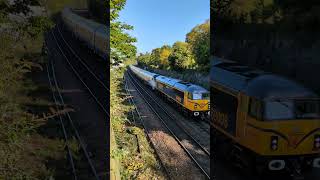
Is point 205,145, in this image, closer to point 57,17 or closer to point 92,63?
point 92,63

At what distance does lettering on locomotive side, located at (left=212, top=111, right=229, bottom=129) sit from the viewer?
33.9ft

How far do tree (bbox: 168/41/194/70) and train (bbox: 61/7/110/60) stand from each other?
1.96 metres

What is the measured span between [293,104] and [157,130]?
4.19 meters

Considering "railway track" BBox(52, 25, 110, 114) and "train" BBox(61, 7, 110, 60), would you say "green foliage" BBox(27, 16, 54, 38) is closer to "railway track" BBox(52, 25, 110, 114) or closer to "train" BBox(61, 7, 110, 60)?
"railway track" BBox(52, 25, 110, 114)

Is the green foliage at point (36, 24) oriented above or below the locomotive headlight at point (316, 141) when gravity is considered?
above

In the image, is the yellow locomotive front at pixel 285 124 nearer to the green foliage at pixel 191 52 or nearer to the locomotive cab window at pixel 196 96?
the green foliage at pixel 191 52

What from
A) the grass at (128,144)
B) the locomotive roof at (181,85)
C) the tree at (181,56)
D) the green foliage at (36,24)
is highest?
the green foliage at (36,24)

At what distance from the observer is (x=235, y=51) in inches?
386

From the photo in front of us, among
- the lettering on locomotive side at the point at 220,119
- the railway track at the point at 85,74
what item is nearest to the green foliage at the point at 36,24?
A: the railway track at the point at 85,74

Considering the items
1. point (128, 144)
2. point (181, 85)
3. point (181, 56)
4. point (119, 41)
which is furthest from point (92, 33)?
point (181, 85)

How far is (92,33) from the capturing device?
11758 millimetres

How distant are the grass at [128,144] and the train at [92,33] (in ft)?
2.78

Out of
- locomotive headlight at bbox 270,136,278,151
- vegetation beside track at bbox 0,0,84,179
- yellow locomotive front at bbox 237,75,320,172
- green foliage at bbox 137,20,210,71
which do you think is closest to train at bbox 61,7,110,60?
green foliage at bbox 137,20,210,71

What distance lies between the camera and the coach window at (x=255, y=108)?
874cm
